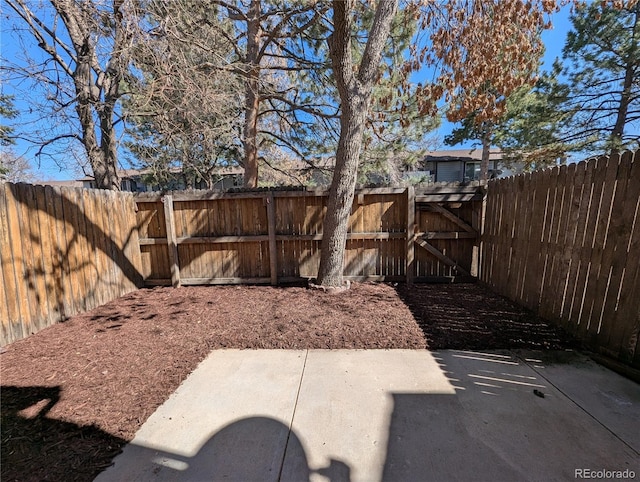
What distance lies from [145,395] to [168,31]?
5.00 meters

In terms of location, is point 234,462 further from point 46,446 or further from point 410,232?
point 410,232

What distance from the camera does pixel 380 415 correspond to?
2.18 meters

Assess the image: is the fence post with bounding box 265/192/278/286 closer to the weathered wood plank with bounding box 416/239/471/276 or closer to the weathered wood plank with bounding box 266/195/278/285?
the weathered wood plank with bounding box 266/195/278/285

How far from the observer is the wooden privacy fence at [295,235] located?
5453mm

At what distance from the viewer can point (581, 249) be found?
3.15 m

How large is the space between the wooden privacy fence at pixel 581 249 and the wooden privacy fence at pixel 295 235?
3.17ft

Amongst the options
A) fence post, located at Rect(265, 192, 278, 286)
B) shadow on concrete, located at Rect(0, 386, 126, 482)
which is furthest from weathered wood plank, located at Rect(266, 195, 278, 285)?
shadow on concrete, located at Rect(0, 386, 126, 482)

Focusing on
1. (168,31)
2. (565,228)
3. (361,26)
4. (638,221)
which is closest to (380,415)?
(638,221)

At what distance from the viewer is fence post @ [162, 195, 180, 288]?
557cm

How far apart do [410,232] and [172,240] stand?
4611 millimetres

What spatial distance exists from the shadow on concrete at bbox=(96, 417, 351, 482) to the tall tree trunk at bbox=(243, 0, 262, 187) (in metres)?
6.67

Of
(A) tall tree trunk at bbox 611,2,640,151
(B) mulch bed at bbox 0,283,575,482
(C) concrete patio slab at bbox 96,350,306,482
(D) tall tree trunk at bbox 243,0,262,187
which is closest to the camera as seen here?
(C) concrete patio slab at bbox 96,350,306,482

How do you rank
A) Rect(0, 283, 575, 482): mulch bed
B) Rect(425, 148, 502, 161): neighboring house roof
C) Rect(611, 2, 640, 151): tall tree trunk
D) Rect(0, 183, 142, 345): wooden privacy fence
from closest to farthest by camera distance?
Rect(0, 283, 575, 482): mulch bed, Rect(0, 183, 142, 345): wooden privacy fence, Rect(611, 2, 640, 151): tall tree trunk, Rect(425, 148, 502, 161): neighboring house roof
